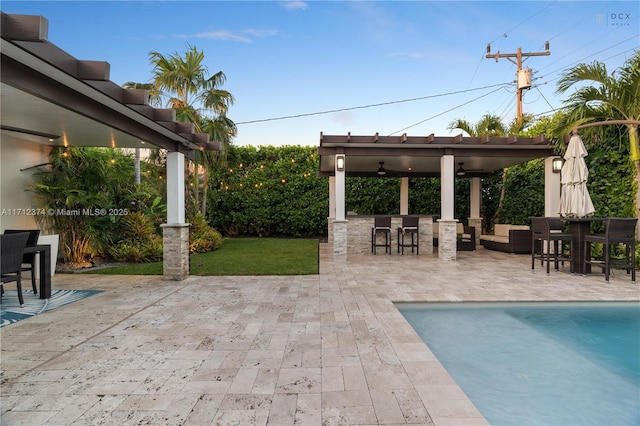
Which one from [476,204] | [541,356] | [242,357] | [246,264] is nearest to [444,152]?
[476,204]

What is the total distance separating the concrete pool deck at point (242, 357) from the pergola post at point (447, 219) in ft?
9.39

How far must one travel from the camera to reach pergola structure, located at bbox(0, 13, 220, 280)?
10.4ft

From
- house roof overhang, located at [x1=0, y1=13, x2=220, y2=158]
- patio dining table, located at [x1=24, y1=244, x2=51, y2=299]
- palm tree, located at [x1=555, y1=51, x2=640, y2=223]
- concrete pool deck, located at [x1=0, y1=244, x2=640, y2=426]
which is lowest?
concrete pool deck, located at [x1=0, y1=244, x2=640, y2=426]

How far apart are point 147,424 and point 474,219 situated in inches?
504

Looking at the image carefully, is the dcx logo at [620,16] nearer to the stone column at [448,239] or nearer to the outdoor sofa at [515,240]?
the outdoor sofa at [515,240]

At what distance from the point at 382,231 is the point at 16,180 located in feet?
31.6

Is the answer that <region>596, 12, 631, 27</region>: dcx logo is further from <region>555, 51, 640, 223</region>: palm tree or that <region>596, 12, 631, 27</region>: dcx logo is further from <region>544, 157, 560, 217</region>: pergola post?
<region>544, 157, 560, 217</region>: pergola post

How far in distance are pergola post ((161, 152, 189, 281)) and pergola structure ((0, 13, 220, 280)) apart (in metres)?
0.02

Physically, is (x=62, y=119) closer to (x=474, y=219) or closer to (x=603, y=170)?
(x=603, y=170)

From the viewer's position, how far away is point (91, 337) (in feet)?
11.4

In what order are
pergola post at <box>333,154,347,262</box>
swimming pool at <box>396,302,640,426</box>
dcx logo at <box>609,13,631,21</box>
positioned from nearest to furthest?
1. swimming pool at <box>396,302,640,426</box>
2. dcx logo at <box>609,13,631,21</box>
3. pergola post at <box>333,154,347,262</box>

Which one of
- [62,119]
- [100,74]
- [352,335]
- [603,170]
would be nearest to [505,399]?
[352,335]

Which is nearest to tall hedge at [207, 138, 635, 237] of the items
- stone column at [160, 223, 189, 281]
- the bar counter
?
the bar counter

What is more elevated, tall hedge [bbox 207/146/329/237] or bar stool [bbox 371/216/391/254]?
tall hedge [bbox 207/146/329/237]
